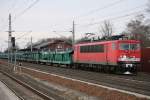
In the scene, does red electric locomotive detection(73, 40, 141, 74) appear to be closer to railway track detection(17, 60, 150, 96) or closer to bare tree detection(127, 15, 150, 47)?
railway track detection(17, 60, 150, 96)

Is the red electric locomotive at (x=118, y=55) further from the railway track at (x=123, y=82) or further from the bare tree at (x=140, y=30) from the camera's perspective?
the bare tree at (x=140, y=30)

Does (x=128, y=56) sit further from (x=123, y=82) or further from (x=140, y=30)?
(x=140, y=30)

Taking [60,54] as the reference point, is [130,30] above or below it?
above

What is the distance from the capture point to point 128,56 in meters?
30.9

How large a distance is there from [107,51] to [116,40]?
2.04m

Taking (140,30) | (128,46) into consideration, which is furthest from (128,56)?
(140,30)

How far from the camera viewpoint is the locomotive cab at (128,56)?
30.3 meters

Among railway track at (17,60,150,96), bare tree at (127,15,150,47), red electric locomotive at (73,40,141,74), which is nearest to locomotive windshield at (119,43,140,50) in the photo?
red electric locomotive at (73,40,141,74)

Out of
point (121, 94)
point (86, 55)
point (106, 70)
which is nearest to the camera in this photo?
point (121, 94)

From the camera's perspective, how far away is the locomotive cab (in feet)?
99.3

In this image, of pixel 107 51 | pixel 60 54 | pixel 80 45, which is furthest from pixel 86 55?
pixel 60 54

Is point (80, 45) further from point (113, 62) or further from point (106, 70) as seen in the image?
point (113, 62)

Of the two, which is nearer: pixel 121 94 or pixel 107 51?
pixel 121 94

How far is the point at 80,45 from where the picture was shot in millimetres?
41156
